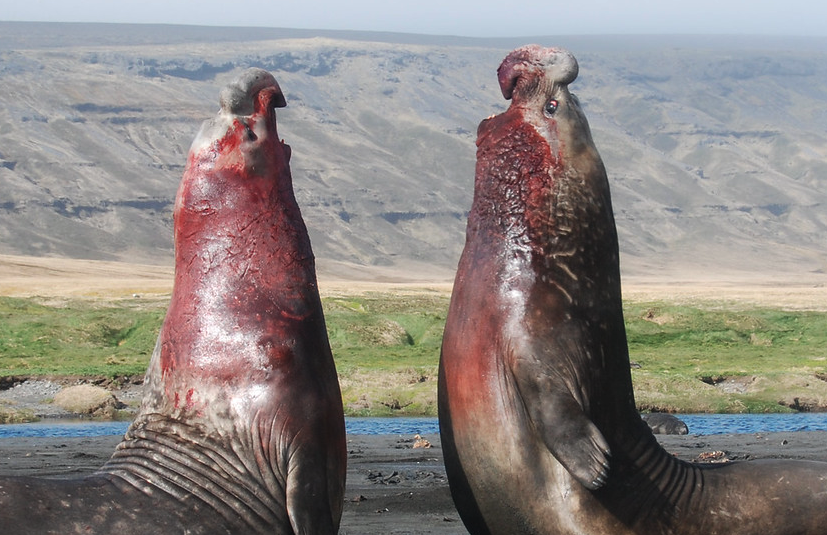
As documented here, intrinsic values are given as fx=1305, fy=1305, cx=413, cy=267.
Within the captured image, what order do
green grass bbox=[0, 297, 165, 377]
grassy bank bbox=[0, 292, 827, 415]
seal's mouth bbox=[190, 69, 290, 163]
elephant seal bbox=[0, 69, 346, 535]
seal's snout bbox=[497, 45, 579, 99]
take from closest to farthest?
elephant seal bbox=[0, 69, 346, 535] → seal's mouth bbox=[190, 69, 290, 163] → seal's snout bbox=[497, 45, 579, 99] → grassy bank bbox=[0, 292, 827, 415] → green grass bbox=[0, 297, 165, 377]

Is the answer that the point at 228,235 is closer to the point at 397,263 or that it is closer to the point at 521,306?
the point at 521,306

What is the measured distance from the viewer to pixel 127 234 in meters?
154

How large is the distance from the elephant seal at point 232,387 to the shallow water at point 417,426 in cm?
1358

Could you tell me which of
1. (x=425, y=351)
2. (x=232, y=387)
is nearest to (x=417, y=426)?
(x=425, y=351)

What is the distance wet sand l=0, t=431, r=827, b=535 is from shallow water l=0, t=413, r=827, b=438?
68.5 inches

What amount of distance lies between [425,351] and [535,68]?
2585 cm

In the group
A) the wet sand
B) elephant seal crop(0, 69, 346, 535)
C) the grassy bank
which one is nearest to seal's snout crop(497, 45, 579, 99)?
elephant seal crop(0, 69, 346, 535)

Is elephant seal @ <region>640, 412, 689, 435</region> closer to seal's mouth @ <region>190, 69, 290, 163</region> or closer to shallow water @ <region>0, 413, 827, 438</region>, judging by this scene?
shallow water @ <region>0, 413, 827, 438</region>

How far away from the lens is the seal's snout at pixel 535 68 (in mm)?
7637

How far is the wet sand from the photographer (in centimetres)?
1039

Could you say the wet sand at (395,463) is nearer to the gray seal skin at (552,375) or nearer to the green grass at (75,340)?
Answer: the gray seal skin at (552,375)

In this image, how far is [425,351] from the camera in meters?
33.3

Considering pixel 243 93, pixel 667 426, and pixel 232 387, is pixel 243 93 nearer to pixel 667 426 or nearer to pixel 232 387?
pixel 232 387

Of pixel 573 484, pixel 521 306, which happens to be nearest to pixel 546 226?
pixel 521 306
